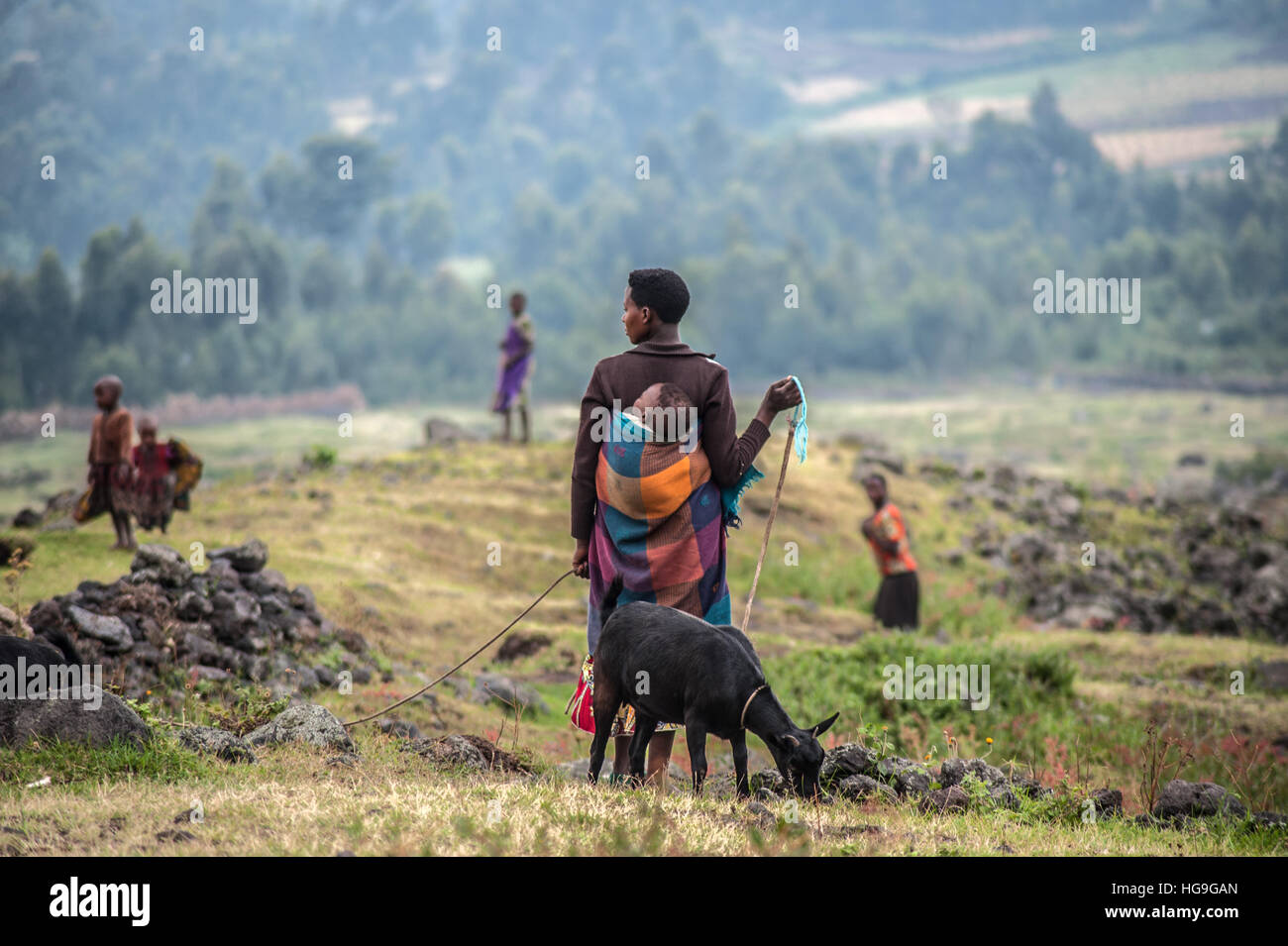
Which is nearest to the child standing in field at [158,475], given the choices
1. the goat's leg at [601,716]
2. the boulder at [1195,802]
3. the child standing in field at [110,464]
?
the child standing in field at [110,464]

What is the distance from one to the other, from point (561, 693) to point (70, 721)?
5093mm

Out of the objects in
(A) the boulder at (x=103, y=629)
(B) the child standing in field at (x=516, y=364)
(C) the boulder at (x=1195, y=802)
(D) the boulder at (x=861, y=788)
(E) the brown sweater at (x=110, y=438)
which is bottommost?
(C) the boulder at (x=1195, y=802)

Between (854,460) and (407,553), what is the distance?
1058 centimetres

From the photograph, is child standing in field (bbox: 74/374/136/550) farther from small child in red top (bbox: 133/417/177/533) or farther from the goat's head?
the goat's head

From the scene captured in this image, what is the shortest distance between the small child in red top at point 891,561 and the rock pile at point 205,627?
5.11m

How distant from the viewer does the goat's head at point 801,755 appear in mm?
5148

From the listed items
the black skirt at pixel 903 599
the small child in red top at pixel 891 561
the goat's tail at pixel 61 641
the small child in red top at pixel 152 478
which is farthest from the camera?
the black skirt at pixel 903 599

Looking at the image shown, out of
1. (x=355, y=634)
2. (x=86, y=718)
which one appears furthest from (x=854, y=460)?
(x=86, y=718)

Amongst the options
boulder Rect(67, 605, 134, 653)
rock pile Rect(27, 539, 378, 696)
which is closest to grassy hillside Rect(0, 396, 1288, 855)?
rock pile Rect(27, 539, 378, 696)

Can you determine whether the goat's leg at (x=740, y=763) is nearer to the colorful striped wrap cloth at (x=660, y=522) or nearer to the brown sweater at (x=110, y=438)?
the colorful striped wrap cloth at (x=660, y=522)

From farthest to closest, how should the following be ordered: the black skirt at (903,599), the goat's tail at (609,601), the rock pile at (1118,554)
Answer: the rock pile at (1118,554)
the black skirt at (903,599)
the goat's tail at (609,601)

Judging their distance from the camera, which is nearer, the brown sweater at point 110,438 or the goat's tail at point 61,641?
the goat's tail at point 61,641
